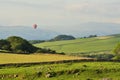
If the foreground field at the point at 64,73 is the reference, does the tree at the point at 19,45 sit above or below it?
above

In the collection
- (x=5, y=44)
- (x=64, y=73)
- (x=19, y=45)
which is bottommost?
(x=64, y=73)

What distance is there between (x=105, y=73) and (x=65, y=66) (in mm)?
5454

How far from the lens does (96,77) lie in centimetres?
3706

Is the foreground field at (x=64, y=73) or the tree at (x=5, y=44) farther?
the tree at (x=5, y=44)

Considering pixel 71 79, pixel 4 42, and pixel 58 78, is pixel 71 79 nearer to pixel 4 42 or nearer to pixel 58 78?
pixel 58 78

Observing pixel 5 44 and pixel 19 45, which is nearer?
pixel 19 45

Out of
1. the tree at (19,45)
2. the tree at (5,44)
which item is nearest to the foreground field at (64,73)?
the tree at (19,45)

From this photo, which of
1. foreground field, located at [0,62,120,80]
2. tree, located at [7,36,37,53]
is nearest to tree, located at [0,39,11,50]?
tree, located at [7,36,37,53]

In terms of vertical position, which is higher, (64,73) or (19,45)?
(19,45)

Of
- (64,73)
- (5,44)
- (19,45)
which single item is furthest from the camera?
(5,44)

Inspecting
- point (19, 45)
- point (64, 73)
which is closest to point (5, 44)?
point (19, 45)

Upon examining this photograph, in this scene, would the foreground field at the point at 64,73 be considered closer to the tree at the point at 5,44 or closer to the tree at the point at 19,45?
the tree at the point at 19,45

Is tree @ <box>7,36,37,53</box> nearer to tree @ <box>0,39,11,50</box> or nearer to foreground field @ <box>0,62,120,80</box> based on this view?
tree @ <box>0,39,11,50</box>

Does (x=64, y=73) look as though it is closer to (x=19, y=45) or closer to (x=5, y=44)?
(x=19, y=45)
